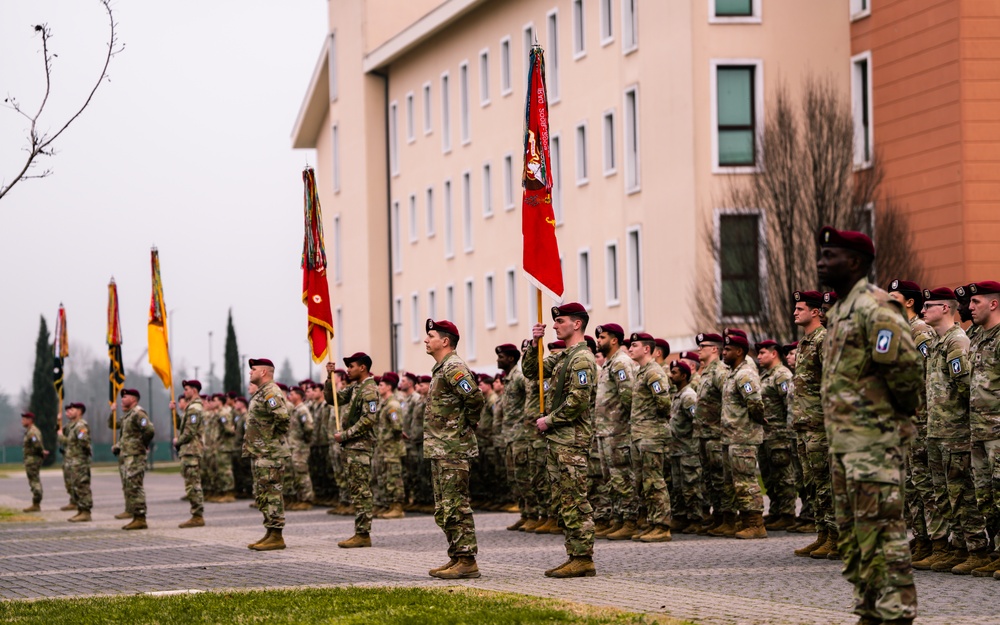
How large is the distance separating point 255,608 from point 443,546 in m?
6.74

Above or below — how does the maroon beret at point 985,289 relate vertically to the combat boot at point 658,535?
above

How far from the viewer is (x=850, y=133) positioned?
38.5 m

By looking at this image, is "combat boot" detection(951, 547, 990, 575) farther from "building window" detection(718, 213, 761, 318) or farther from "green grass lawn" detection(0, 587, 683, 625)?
"building window" detection(718, 213, 761, 318)

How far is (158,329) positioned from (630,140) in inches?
643

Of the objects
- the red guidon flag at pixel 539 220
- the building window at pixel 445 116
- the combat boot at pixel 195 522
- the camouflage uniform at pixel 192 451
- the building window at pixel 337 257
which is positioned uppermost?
the building window at pixel 445 116

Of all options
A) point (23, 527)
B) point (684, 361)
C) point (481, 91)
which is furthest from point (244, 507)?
point (481, 91)

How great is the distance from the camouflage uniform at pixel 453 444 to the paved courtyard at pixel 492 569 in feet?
1.79

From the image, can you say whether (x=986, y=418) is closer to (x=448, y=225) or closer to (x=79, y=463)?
(x=79, y=463)

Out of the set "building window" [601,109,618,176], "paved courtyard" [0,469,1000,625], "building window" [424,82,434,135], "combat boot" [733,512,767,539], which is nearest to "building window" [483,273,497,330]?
"building window" [424,82,434,135]

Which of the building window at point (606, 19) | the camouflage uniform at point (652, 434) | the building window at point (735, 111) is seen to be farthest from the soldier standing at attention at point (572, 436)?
the building window at point (606, 19)

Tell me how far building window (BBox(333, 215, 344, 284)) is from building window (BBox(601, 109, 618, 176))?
Answer: 2427cm

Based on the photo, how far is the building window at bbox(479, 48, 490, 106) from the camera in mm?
53781

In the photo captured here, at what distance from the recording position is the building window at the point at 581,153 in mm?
47094

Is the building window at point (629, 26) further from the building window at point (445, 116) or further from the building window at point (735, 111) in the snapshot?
the building window at point (445, 116)
